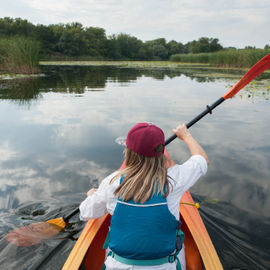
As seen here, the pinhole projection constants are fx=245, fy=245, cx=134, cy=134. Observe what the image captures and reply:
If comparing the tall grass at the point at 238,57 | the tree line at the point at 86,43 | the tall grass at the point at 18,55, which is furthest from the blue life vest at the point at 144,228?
the tree line at the point at 86,43

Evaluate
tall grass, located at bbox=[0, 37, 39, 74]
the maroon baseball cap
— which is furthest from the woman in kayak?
tall grass, located at bbox=[0, 37, 39, 74]

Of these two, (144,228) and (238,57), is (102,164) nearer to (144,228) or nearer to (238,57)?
(144,228)

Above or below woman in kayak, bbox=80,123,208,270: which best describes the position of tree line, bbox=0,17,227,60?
above

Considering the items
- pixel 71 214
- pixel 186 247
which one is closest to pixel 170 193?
pixel 186 247

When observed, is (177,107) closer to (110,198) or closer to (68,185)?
(68,185)

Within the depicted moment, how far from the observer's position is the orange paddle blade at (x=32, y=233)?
2.56 m

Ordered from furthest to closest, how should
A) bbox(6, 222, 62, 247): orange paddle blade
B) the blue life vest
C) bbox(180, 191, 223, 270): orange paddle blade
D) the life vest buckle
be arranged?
bbox(6, 222, 62, 247): orange paddle blade → bbox(180, 191, 223, 270): orange paddle blade → the life vest buckle → the blue life vest

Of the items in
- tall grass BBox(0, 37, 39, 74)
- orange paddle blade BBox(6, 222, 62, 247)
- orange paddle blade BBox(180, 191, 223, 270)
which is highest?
tall grass BBox(0, 37, 39, 74)

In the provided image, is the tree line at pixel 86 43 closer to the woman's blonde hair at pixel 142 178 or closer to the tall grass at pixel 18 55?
the tall grass at pixel 18 55

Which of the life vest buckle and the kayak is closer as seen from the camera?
the life vest buckle

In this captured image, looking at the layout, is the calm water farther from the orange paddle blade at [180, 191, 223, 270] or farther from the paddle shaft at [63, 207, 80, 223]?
the orange paddle blade at [180, 191, 223, 270]

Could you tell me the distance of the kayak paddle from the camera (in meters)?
2.58

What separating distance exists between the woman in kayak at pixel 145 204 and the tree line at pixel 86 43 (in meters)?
49.8

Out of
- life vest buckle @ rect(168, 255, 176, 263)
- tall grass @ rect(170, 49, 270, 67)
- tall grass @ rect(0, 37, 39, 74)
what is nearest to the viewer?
life vest buckle @ rect(168, 255, 176, 263)
